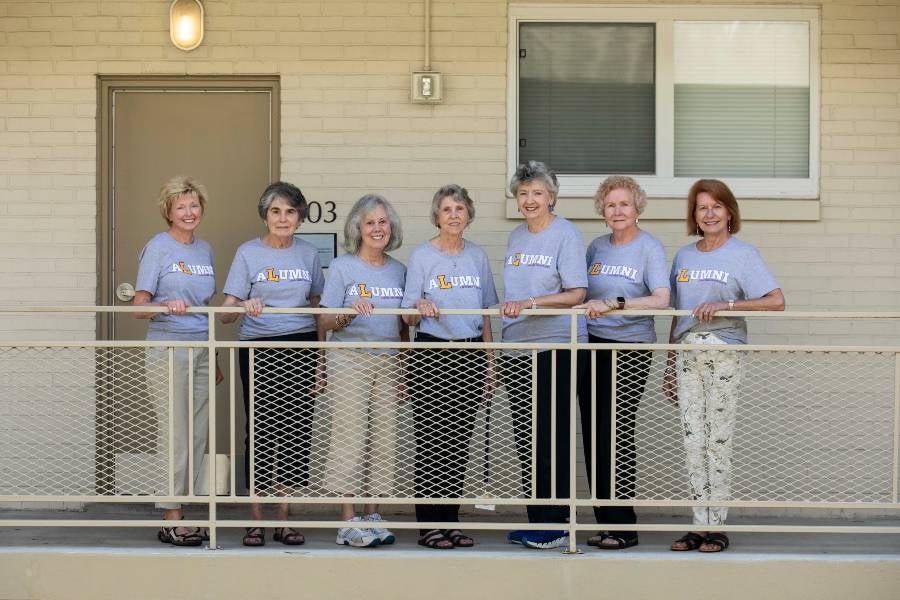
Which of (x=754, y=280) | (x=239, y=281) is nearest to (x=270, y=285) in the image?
(x=239, y=281)

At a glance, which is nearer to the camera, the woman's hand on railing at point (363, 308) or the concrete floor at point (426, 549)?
the woman's hand on railing at point (363, 308)

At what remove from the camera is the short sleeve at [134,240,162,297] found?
5785mm

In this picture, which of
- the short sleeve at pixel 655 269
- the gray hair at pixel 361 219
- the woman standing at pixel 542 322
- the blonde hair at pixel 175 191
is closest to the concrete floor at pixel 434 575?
the woman standing at pixel 542 322

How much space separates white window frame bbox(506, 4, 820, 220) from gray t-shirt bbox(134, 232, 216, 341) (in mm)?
2041

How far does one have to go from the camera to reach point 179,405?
5684mm

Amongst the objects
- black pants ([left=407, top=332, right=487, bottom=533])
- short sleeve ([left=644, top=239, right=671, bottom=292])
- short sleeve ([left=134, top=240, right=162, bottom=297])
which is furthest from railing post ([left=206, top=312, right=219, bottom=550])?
short sleeve ([left=644, top=239, right=671, bottom=292])

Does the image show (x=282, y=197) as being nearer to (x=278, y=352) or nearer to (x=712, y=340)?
(x=278, y=352)

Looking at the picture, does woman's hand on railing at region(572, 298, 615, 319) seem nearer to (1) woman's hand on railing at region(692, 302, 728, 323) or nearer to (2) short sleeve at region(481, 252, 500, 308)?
(1) woman's hand on railing at region(692, 302, 728, 323)

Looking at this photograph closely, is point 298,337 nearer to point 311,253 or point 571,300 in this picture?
point 311,253

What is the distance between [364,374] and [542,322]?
877 millimetres

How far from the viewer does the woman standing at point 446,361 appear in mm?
5562

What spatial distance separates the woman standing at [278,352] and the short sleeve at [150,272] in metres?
0.34

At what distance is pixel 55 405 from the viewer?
22.4ft

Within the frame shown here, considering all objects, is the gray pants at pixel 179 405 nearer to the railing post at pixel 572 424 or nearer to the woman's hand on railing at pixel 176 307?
the woman's hand on railing at pixel 176 307
